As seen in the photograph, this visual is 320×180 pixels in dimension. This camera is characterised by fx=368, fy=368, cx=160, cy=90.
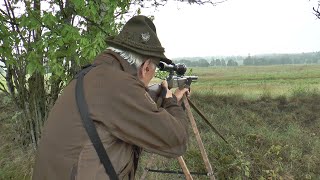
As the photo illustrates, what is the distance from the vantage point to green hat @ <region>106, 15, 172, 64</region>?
6.79ft

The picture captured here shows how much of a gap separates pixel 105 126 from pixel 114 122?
2.3 inches

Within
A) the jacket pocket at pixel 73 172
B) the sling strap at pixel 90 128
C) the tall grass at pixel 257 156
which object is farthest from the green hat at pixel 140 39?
the tall grass at pixel 257 156

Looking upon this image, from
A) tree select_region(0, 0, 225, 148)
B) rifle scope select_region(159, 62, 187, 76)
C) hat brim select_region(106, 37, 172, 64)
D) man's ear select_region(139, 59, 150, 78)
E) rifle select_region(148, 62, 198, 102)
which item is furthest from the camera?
tree select_region(0, 0, 225, 148)

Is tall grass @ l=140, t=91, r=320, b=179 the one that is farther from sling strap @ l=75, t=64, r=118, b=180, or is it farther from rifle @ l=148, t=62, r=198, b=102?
sling strap @ l=75, t=64, r=118, b=180

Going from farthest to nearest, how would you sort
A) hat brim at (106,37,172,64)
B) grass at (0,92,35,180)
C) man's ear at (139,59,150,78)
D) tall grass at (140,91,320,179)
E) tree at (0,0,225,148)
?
grass at (0,92,35,180), tall grass at (140,91,320,179), tree at (0,0,225,148), man's ear at (139,59,150,78), hat brim at (106,37,172,64)

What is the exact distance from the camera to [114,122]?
6.28 ft

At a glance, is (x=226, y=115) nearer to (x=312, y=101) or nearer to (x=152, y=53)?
(x=312, y=101)

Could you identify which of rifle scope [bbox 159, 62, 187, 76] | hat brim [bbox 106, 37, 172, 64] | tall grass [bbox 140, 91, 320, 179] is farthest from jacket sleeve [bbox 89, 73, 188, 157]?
tall grass [bbox 140, 91, 320, 179]

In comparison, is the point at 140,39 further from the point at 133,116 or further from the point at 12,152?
the point at 12,152

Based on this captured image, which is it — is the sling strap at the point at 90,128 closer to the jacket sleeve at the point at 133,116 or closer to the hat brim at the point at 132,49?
the jacket sleeve at the point at 133,116

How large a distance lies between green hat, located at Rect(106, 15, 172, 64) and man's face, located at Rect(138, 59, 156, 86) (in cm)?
8

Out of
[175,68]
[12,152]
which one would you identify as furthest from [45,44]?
[12,152]

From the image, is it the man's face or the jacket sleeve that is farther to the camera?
the man's face

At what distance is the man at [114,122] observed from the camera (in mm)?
1922
